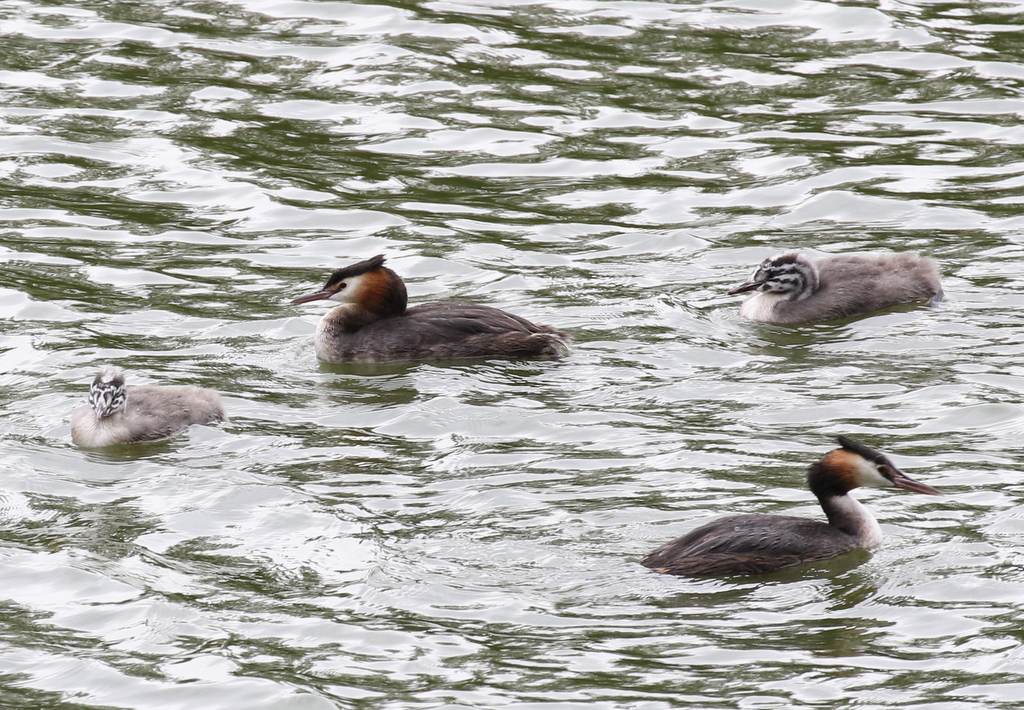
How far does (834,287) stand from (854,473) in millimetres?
3937

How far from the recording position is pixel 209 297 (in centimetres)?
1305

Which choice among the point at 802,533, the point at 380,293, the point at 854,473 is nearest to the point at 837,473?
the point at 854,473

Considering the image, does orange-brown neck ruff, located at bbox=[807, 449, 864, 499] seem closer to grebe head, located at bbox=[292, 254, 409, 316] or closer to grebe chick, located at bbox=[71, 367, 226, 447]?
grebe chick, located at bbox=[71, 367, 226, 447]

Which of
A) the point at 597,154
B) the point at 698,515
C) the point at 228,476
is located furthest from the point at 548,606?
the point at 597,154

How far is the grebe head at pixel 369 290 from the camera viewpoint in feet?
40.1

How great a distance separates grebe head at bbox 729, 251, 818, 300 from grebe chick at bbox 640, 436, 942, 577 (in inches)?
144

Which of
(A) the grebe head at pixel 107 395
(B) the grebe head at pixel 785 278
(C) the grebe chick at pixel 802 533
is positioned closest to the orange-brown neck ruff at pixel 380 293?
(A) the grebe head at pixel 107 395

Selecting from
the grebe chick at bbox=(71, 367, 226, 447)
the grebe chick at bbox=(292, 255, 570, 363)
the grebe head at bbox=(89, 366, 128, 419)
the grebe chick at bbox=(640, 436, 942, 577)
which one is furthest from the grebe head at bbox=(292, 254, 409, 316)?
the grebe chick at bbox=(640, 436, 942, 577)

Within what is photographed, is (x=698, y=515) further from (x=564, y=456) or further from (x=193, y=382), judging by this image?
(x=193, y=382)

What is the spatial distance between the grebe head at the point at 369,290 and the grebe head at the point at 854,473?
4.17 m

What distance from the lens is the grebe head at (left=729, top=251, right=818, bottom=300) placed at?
12406 millimetres

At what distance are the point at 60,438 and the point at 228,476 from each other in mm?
1407

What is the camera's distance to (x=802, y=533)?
28.3 ft

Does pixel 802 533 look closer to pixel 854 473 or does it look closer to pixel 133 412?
pixel 854 473
